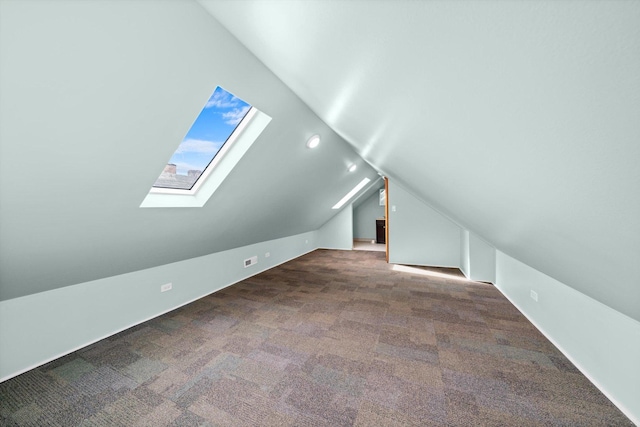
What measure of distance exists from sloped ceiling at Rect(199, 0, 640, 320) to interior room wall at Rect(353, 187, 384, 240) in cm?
771

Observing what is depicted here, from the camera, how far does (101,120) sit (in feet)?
4.62

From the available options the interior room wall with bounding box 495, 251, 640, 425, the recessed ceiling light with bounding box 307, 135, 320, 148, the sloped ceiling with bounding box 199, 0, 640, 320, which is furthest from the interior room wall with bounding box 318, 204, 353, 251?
the sloped ceiling with bounding box 199, 0, 640, 320

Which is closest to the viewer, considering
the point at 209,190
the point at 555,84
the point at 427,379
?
the point at 555,84

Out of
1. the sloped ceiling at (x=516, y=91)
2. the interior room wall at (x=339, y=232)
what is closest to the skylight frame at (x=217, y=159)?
the sloped ceiling at (x=516, y=91)

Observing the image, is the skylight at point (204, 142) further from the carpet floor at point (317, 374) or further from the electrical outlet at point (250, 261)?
the electrical outlet at point (250, 261)

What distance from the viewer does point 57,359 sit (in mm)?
2244

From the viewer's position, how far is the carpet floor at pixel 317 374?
1615 millimetres

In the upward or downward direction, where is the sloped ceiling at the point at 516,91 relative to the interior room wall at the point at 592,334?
upward

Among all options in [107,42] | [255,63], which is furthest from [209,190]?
[107,42]

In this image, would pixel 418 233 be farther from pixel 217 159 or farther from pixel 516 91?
pixel 516 91

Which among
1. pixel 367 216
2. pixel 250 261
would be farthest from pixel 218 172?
pixel 367 216

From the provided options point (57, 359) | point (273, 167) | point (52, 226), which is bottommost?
point (57, 359)

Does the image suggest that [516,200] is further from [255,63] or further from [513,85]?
[255,63]

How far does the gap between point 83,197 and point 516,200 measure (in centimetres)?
263
